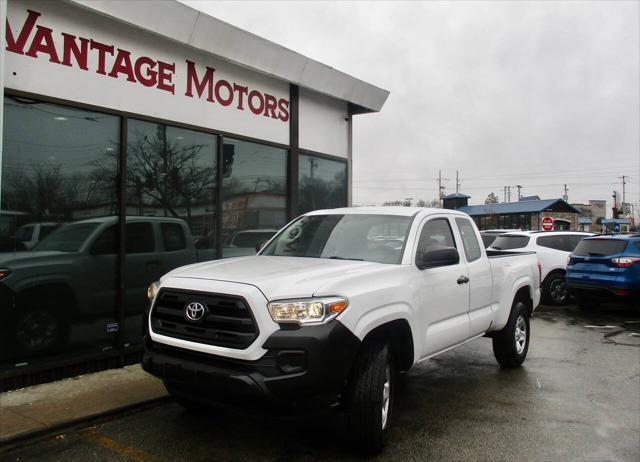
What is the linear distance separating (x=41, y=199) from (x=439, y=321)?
172 inches

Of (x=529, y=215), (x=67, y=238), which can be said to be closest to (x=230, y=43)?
(x=67, y=238)

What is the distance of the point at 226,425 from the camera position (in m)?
4.55

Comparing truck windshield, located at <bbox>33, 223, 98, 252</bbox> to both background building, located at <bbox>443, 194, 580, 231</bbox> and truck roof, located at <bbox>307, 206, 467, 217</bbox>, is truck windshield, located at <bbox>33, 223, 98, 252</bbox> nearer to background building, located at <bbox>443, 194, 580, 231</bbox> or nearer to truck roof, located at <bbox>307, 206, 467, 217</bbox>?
truck roof, located at <bbox>307, 206, 467, 217</bbox>

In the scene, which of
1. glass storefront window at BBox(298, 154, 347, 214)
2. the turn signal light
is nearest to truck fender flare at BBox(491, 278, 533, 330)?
glass storefront window at BBox(298, 154, 347, 214)

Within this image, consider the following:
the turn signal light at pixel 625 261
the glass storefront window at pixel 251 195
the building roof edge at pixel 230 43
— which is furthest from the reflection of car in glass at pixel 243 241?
the turn signal light at pixel 625 261

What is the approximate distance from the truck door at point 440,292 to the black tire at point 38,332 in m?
3.99

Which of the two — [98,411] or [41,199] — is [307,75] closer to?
[41,199]

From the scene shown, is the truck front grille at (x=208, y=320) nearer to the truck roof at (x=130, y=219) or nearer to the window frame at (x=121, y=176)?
the window frame at (x=121, y=176)

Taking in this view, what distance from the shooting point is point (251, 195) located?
28.2ft

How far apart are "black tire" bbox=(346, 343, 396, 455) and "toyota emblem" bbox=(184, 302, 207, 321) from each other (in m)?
1.16

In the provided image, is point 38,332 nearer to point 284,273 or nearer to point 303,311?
point 284,273

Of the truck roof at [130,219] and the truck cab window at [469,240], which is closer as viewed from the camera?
the truck cab window at [469,240]

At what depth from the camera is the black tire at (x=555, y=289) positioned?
1268 centimetres

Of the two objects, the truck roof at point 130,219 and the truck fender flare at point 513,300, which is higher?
the truck roof at point 130,219
